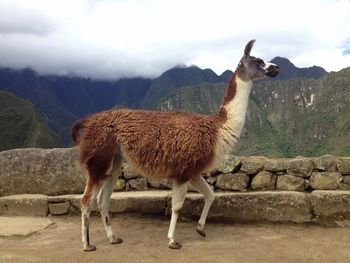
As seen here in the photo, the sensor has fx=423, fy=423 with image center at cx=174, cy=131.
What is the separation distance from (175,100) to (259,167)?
387ft

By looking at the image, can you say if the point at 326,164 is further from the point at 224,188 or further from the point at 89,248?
the point at 89,248

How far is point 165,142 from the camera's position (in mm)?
4246

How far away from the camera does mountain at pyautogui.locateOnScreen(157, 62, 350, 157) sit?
300 feet

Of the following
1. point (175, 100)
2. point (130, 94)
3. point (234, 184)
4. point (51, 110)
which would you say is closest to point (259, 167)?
point (234, 184)

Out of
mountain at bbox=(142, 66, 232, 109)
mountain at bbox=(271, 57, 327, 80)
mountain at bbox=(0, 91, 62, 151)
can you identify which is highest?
mountain at bbox=(271, 57, 327, 80)

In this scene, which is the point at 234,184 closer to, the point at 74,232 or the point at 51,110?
the point at 74,232

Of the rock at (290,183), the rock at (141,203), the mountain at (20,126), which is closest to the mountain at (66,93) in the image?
the mountain at (20,126)

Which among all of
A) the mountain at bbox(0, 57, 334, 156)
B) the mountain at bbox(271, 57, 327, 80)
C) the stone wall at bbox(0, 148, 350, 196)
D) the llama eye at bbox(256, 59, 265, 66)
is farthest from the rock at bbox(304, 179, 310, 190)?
the mountain at bbox(271, 57, 327, 80)

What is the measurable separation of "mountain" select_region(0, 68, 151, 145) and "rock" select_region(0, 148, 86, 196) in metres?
106

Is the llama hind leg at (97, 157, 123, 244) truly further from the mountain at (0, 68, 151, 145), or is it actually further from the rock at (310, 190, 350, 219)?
the mountain at (0, 68, 151, 145)

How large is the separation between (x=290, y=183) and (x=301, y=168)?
0.80 feet

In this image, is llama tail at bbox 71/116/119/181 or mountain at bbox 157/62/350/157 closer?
llama tail at bbox 71/116/119/181

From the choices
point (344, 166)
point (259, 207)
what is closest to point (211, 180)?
point (259, 207)

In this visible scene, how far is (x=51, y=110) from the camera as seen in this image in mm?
134500
